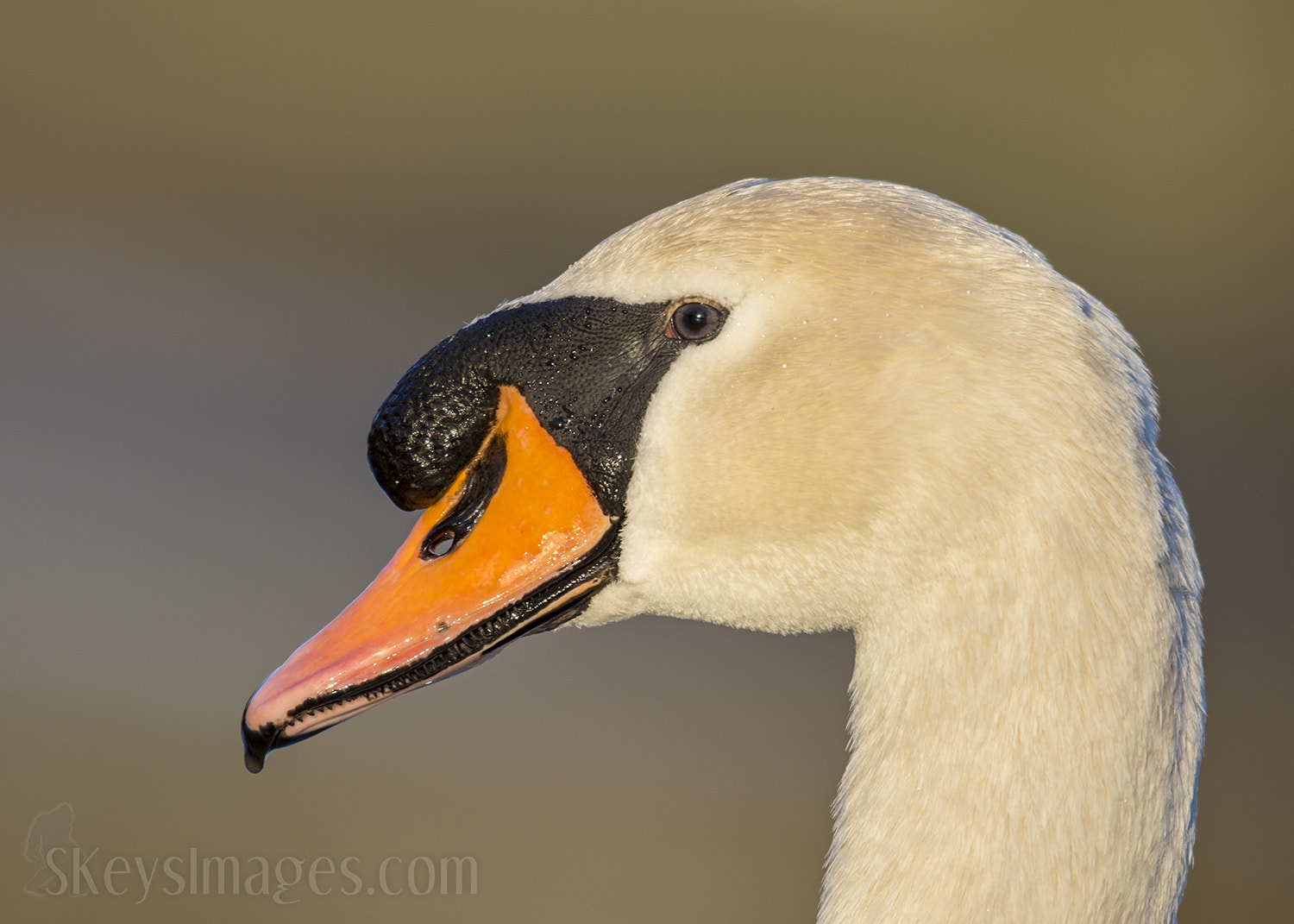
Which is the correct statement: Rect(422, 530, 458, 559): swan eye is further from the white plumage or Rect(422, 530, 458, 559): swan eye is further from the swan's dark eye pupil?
the swan's dark eye pupil

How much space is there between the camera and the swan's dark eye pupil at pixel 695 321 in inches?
62.8

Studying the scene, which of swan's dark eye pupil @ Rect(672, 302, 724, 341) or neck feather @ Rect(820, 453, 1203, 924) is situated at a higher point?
swan's dark eye pupil @ Rect(672, 302, 724, 341)

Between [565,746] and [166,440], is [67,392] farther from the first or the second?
[565,746]

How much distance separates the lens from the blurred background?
16.1 feet

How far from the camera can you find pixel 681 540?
1627 millimetres

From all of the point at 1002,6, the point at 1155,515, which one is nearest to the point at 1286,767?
the point at 1155,515

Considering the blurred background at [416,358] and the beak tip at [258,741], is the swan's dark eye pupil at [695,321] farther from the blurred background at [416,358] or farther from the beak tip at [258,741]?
the blurred background at [416,358]

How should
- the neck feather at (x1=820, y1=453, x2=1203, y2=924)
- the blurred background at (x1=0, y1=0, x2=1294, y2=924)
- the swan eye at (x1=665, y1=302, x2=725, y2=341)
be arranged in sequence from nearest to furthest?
the neck feather at (x1=820, y1=453, x2=1203, y2=924)
the swan eye at (x1=665, y1=302, x2=725, y2=341)
the blurred background at (x1=0, y1=0, x2=1294, y2=924)

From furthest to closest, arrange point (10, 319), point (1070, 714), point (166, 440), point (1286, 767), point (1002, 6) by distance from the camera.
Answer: point (1002, 6) < point (10, 319) < point (166, 440) < point (1286, 767) < point (1070, 714)

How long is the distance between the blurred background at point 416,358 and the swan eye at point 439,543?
3.15 m

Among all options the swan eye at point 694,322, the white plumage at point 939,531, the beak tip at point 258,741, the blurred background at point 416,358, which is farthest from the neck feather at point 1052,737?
the blurred background at point 416,358

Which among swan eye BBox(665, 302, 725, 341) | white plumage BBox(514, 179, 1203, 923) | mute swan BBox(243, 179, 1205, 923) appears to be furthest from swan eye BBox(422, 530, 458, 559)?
swan eye BBox(665, 302, 725, 341)

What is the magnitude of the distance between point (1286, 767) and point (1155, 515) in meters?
5.58

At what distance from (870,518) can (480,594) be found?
0.51 meters
